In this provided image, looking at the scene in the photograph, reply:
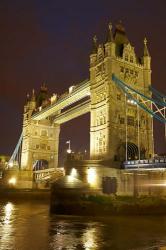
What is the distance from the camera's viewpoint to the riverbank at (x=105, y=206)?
97.2ft

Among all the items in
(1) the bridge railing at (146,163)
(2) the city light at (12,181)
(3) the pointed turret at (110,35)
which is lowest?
(2) the city light at (12,181)

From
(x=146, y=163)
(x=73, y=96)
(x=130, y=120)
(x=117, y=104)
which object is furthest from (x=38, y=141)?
(x=146, y=163)

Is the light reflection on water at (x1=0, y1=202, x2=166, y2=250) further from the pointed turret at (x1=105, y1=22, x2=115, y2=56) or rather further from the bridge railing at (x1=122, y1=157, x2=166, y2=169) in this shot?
the pointed turret at (x1=105, y1=22, x2=115, y2=56)

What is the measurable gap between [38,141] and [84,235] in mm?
55691

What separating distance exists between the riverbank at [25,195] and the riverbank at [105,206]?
81.1 feet

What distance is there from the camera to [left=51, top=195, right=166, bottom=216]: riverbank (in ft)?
97.2

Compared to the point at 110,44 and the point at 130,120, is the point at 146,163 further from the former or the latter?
the point at 110,44

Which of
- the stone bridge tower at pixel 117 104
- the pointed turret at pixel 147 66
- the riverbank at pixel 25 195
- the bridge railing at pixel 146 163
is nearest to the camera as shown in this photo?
the bridge railing at pixel 146 163

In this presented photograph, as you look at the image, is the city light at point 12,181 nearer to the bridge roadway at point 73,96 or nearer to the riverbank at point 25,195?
the riverbank at point 25,195

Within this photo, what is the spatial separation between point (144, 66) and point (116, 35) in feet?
22.3

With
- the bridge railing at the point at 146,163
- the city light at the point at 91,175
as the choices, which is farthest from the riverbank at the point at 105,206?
the city light at the point at 91,175

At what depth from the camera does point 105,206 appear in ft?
97.9

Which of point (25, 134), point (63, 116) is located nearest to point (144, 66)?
point (63, 116)

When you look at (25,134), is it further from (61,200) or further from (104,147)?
(61,200)
